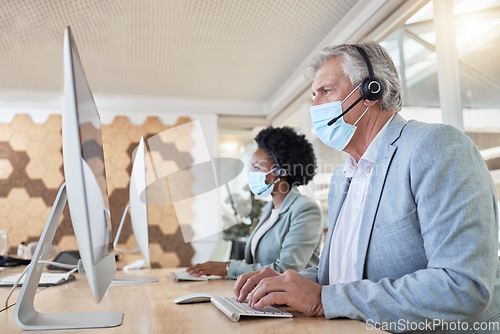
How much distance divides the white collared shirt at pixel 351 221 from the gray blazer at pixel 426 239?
123 millimetres

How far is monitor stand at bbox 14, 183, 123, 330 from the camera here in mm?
872

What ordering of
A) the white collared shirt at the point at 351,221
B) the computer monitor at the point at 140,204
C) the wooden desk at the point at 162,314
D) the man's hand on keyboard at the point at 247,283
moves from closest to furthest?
the wooden desk at the point at 162,314 < the man's hand on keyboard at the point at 247,283 < the white collared shirt at the point at 351,221 < the computer monitor at the point at 140,204

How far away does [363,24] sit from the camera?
2848mm

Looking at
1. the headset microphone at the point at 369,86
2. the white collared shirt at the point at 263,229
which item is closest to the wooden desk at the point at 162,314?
the white collared shirt at the point at 263,229

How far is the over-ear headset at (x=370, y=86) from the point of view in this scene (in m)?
1.27

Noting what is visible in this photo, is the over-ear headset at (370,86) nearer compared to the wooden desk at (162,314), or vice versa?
the wooden desk at (162,314)

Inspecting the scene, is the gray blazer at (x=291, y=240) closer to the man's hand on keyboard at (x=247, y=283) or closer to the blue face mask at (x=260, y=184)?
the blue face mask at (x=260, y=184)

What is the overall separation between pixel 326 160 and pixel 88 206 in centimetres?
336

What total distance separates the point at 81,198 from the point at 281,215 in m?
1.47

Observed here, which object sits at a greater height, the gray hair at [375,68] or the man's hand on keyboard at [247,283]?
the gray hair at [375,68]

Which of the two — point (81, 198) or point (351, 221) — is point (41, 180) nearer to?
point (351, 221)

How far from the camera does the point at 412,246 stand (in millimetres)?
999

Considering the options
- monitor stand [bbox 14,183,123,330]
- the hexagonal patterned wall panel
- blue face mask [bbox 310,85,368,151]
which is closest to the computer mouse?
monitor stand [bbox 14,183,123,330]

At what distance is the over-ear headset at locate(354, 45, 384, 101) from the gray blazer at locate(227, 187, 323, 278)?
810 mm
